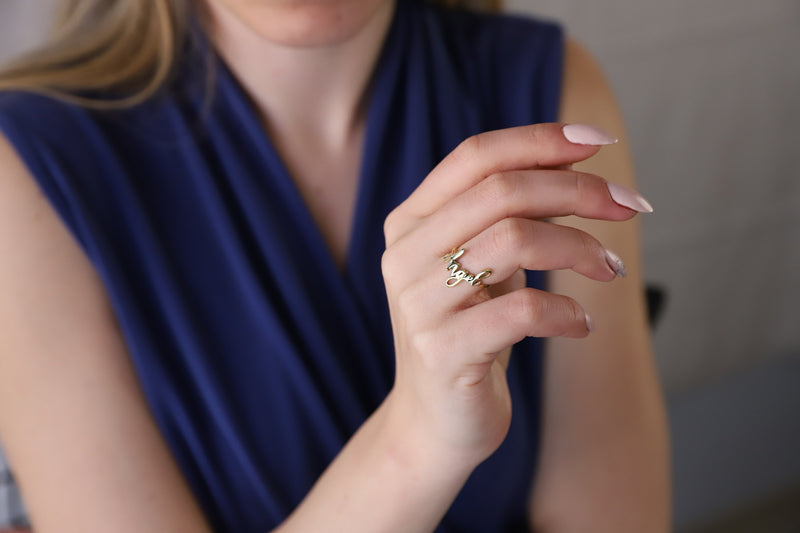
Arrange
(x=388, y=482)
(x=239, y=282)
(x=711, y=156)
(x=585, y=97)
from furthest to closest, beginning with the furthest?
1. (x=711, y=156)
2. (x=585, y=97)
3. (x=239, y=282)
4. (x=388, y=482)

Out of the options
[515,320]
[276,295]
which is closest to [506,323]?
[515,320]

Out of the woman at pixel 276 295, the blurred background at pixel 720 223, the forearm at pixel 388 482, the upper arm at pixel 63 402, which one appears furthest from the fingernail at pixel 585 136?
the blurred background at pixel 720 223

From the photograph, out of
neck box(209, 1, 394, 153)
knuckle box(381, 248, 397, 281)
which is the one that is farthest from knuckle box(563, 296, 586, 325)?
neck box(209, 1, 394, 153)

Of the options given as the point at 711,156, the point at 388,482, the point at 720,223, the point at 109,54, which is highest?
the point at 109,54

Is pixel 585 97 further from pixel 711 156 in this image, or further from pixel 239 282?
pixel 711 156

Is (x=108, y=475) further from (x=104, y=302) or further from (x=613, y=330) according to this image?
(x=613, y=330)

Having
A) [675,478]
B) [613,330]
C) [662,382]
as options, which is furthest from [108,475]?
[662,382]

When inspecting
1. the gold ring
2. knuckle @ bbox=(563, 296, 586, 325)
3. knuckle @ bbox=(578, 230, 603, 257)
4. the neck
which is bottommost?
knuckle @ bbox=(563, 296, 586, 325)

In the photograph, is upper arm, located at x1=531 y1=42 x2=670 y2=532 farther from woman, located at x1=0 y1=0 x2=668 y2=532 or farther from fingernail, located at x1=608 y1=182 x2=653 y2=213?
fingernail, located at x1=608 y1=182 x2=653 y2=213
